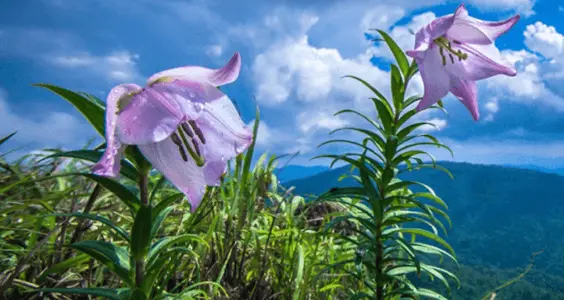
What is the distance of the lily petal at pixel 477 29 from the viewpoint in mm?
1431

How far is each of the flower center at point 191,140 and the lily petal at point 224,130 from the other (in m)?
0.03

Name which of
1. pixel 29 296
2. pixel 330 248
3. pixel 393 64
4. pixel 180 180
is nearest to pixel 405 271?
pixel 393 64

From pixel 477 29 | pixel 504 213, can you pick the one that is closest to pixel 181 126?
pixel 477 29

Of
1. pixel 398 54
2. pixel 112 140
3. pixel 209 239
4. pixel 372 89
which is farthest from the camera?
pixel 209 239

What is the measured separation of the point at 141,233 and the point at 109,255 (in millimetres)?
109

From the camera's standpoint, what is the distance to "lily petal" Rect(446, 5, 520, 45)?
1431 millimetres

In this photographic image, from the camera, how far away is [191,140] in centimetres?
91

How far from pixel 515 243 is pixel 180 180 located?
10129 cm

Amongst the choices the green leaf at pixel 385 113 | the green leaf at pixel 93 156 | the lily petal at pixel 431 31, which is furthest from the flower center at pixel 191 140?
the green leaf at pixel 385 113

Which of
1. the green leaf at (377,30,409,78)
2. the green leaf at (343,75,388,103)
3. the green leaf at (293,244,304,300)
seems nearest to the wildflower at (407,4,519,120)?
the green leaf at (377,30,409,78)

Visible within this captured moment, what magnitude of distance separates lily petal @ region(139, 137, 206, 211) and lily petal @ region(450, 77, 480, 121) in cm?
87

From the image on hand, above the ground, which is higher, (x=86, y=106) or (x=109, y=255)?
(x=86, y=106)

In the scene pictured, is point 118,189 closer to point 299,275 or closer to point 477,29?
point 477,29

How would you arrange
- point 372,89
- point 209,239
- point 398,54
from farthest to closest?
point 209,239 → point 372,89 → point 398,54
